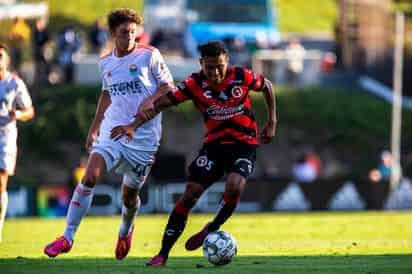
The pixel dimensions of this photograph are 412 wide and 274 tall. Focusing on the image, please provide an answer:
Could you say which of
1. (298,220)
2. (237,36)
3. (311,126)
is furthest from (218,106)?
(311,126)

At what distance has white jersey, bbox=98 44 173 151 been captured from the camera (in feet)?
42.5

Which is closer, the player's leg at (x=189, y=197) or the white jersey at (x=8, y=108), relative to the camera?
the player's leg at (x=189, y=197)

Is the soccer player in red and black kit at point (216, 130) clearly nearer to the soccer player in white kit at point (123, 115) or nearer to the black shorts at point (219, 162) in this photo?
the black shorts at point (219, 162)

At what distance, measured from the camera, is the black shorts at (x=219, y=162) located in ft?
41.5

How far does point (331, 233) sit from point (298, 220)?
532 centimetres

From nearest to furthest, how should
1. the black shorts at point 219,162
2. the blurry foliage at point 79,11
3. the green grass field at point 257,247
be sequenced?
1. the green grass field at point 257,247
2. the black shorts at point 219,162
3. the blurry foliage at point 79,11

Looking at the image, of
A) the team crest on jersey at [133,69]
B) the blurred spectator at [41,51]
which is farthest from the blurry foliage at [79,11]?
the team crest on jersey at [133,69]

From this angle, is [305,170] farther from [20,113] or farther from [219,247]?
[219,247]

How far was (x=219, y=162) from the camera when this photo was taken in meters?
12.8

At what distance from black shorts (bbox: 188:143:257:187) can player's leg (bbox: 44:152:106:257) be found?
0.94m

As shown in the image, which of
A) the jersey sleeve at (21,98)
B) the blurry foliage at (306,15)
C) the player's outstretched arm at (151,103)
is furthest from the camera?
the blurry foliage at (306,15)

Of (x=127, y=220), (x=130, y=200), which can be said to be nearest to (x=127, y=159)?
(x=130, y=200)

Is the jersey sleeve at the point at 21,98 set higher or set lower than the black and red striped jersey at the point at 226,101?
lower

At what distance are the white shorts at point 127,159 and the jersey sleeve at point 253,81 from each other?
1.31m
